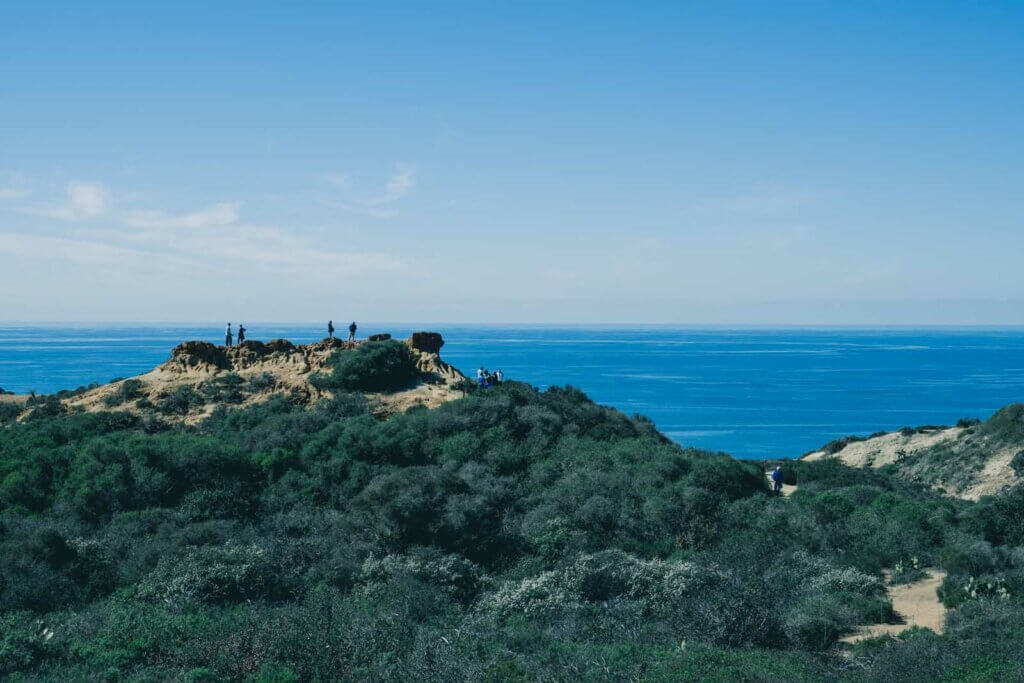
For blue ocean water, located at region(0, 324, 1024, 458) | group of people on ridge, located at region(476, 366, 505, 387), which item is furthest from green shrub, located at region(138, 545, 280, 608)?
blue ocean water, located at region(0, 324, 1024, 458)

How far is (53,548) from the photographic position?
16.5 metres

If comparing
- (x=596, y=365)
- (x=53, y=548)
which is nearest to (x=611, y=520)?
(x=53, y=548)

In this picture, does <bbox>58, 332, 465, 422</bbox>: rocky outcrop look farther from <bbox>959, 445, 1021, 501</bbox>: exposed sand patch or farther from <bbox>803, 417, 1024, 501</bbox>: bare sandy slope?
<bbox>959, 445, 1021, 501</bbox>: exposed sand patch

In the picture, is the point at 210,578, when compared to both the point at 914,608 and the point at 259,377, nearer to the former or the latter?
the point at 914,608

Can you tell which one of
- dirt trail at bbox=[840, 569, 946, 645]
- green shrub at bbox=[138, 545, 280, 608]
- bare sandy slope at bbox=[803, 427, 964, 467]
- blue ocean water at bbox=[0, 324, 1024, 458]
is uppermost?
green shrub at bbox=[138, 545, 280, 608]

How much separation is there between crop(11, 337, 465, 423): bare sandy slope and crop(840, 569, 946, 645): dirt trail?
19866 millimetres

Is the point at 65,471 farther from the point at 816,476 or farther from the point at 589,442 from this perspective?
the point at 816,476

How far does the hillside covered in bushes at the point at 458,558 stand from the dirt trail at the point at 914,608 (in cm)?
32

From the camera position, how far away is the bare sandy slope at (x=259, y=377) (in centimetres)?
3338

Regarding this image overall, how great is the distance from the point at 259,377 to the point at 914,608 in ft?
95.2

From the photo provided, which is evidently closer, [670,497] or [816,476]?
[670,497]

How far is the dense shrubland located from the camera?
1130 centimetres

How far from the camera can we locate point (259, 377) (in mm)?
35812

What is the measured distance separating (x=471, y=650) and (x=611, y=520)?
949 centimetres
